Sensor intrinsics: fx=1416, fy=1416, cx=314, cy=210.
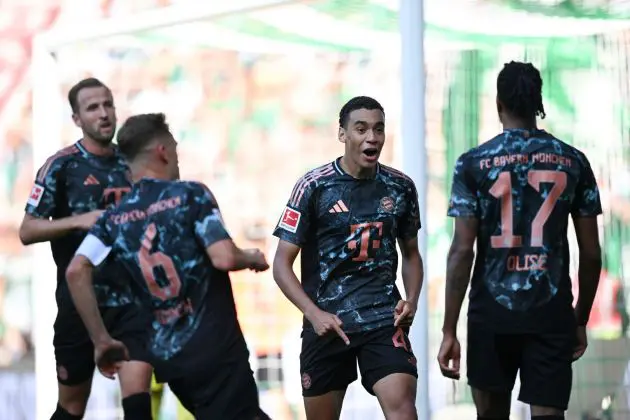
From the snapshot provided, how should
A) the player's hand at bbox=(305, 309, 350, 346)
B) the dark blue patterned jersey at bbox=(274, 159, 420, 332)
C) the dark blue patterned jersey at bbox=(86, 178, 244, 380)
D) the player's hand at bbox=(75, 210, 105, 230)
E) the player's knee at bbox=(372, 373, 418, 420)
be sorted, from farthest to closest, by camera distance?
1. the player's hand at bbox=(75, 210, 105, 230)
2. the dark blue patterned jersey at bbox=(274, 159, 420, 332)
3. the player's hand at bbox=(305, 309, 350, 346)
4. the player's knee at bbox=(372, 373, 418, 420)
5. the dark blue patterned jersey at bbox=(86, 178, 244, 380)

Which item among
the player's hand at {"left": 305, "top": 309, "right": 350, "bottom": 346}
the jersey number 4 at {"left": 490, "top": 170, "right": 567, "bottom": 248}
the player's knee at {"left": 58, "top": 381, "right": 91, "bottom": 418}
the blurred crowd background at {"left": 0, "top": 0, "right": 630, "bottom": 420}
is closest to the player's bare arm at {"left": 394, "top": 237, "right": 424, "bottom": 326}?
the player's hand at {"left": 305, "top": 309, "right": 350, "bottom": 346}

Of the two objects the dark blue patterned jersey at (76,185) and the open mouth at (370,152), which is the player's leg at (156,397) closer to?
the dark blue patterned jersey at (76,185)

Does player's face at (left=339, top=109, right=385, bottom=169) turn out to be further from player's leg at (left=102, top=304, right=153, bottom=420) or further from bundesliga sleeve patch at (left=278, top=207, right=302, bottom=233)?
player's leg at (left=102, top=304, right=153, bottom=420)

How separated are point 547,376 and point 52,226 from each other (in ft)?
8.66

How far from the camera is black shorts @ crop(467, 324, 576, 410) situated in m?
6.45

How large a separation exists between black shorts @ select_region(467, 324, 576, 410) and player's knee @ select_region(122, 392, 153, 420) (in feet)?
4.94

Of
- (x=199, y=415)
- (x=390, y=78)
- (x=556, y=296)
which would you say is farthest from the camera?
(x=390, y=78)

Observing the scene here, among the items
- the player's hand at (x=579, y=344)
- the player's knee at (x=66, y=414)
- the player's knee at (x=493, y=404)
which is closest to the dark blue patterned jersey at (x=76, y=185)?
the player's knee at (x=66, y=414)

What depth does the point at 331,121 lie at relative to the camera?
29.7 ft

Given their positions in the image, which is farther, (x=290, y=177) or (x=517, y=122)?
(x=290, y=177)

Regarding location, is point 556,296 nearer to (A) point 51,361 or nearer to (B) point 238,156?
(B) point 238,156

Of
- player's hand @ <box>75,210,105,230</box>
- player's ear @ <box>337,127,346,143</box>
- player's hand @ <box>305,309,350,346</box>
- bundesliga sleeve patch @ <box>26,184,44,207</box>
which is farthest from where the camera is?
bundesliga sleeve patch @ <box>26,184,44,207</box>

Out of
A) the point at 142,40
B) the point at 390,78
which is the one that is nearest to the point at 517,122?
the point at 390,78

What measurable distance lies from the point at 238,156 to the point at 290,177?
42 cm
